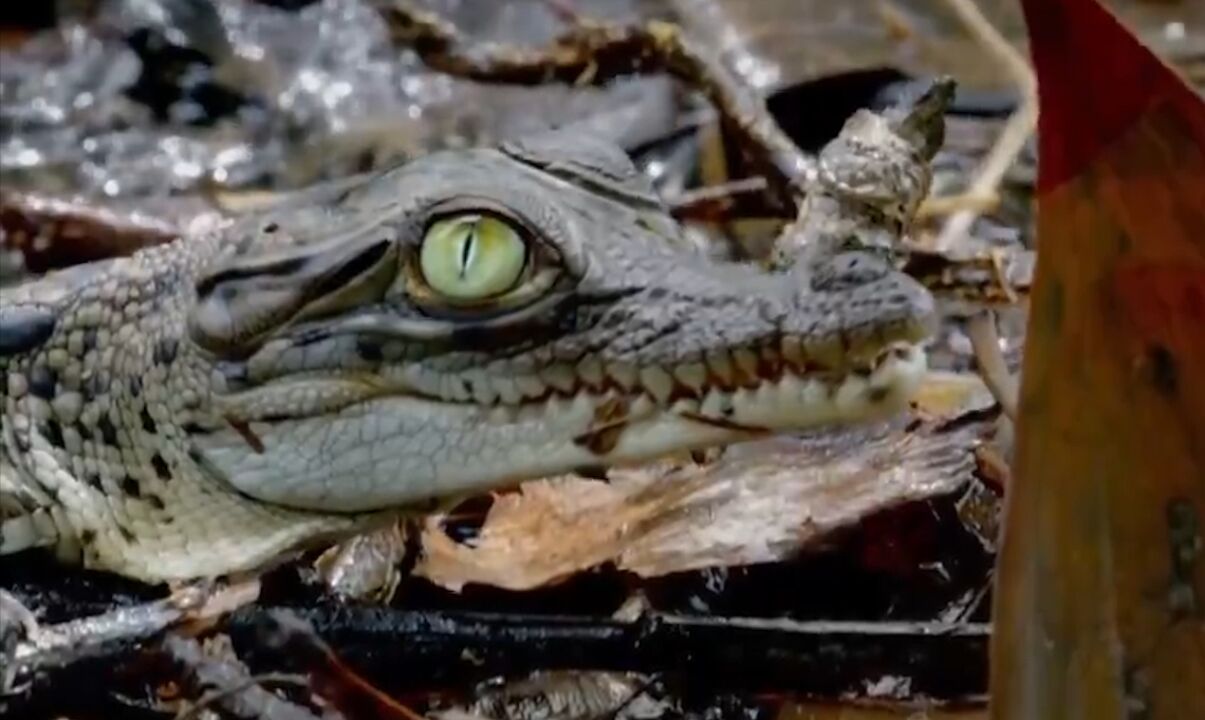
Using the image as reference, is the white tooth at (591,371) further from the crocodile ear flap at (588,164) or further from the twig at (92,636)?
the twig at (92,636)

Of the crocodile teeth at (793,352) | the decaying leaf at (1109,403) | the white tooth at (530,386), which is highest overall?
the decaying leaf at (1109,403)

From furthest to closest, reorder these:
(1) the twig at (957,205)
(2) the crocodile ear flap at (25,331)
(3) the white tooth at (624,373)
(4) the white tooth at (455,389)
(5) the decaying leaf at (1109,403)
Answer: (1) the twig at (957,205), (2) the crocodile ear flap at (25,331), (4) the white tooth at (455,389), (3) the white tooth at (624,373), (5) the decaying leaf at (1109,403)

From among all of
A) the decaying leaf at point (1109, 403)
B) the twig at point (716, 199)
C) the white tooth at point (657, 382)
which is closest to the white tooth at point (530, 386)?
the white tooth at point (657, 382)

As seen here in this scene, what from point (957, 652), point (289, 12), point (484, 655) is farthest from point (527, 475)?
point (289, 12)

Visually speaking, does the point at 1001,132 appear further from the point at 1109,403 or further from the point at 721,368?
the point at 1109,403

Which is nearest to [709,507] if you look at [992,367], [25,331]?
[992,367]

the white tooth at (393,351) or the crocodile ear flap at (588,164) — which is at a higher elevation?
the crocodile ear flap at (588,164)

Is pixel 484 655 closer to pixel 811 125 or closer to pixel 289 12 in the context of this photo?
pixel 811 125
